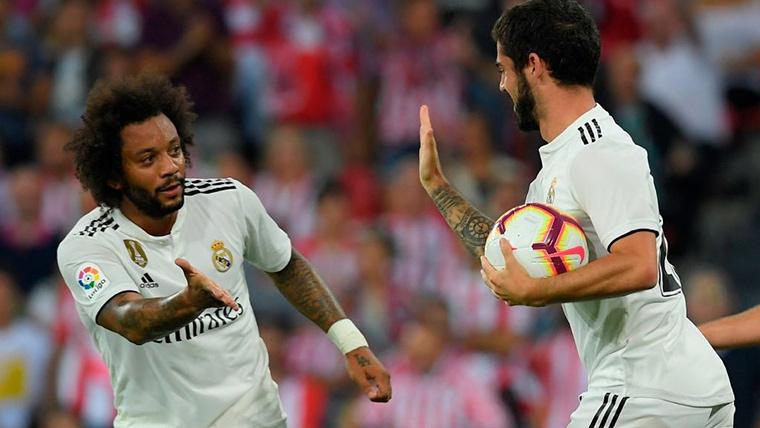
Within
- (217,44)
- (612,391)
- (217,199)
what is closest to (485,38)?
(217,44)

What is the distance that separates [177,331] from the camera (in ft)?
16.4

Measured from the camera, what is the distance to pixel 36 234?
35.1 ft

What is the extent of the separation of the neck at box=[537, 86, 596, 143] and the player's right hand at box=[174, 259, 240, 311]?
124cm

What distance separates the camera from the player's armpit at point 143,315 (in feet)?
14.5

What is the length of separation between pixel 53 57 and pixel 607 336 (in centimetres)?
805

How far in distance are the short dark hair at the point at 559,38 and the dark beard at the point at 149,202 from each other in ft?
4.47

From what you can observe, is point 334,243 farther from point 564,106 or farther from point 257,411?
point 564,106

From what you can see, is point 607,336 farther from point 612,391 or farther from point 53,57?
point 53,57

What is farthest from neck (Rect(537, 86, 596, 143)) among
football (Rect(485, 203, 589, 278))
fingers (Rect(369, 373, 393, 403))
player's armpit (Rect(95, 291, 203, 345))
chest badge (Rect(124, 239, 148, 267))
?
chest badge (Rect(124, 239, 148, 267))

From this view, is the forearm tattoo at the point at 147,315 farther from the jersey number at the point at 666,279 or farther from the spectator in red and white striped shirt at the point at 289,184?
the spectator in red and white striped shirt at the point at 289,184

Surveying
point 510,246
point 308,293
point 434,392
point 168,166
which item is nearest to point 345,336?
point 308,293

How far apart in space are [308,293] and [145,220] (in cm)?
78

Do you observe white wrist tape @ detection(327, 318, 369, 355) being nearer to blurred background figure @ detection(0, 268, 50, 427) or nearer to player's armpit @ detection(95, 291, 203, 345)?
player's armpit @ detection(95, 291, 203, 345)

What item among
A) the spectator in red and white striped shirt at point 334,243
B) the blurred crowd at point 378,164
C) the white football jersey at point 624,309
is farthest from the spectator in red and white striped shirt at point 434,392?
the white football jersey at point 624,309
